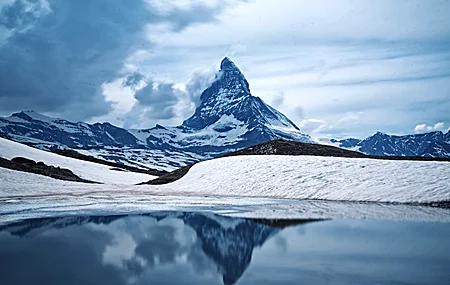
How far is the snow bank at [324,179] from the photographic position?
26.0 meters

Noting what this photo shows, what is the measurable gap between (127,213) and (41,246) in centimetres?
819

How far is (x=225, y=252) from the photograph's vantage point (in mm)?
11047

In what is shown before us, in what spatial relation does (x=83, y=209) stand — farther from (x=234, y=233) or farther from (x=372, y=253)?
(x=372, y=253)

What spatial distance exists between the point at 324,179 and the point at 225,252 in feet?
70.6

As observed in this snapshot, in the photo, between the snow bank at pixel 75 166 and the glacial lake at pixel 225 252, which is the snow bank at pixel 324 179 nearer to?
the glacial lake at pixel 225 252

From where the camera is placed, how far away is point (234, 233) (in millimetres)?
13828

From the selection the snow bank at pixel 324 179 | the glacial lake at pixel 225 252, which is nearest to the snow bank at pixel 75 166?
the snow bank at pixel 324 179

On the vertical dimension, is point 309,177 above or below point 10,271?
above

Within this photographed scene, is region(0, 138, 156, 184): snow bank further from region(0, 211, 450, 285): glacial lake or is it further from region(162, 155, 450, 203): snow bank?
region(0, 211, 450, 285): glacial lake

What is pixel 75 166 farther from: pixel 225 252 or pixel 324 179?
pixel 225 252

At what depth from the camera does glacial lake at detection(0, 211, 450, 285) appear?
8.47 meters

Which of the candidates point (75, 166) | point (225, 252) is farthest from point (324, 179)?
point (75, 166)

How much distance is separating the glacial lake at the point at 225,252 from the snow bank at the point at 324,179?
35.2 feet

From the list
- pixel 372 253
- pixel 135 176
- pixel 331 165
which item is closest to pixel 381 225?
pixel 372 253
